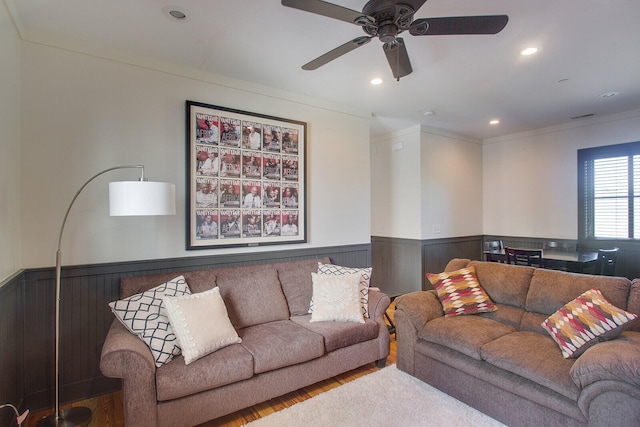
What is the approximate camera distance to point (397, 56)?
213cm

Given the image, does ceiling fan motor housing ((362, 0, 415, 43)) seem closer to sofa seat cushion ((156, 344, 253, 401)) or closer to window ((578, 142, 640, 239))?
sofa seat cushion ((156, 344, 253, 401))

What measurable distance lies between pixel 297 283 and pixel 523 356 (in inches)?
75.8

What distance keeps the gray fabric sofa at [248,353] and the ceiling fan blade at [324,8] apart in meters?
2.13

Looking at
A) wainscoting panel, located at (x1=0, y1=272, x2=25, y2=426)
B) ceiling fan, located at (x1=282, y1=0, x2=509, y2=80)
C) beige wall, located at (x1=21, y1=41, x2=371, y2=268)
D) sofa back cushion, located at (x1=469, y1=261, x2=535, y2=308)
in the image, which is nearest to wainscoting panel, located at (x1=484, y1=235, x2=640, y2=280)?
sofa back cushion, located at (x1=469, y1=261, x2=535, y2=308)

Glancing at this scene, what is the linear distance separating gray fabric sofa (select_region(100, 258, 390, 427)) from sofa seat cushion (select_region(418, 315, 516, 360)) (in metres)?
0.52

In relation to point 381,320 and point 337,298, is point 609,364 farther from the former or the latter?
point 337,298

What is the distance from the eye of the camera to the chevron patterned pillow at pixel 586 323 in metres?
2.01

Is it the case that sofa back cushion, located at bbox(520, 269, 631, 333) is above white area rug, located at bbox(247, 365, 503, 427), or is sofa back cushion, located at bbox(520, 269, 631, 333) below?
above

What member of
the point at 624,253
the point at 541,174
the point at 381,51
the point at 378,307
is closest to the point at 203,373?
the point at 378,307

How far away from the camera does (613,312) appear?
80.1 inches

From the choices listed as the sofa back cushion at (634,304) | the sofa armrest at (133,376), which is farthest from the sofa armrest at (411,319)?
the sofa armrest at (133,376)

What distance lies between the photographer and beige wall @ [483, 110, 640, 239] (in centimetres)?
458

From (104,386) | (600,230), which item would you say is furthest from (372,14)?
(600,230)

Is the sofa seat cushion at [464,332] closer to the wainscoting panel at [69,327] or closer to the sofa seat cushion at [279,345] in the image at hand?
the sofa seat cushion at [279,345]
